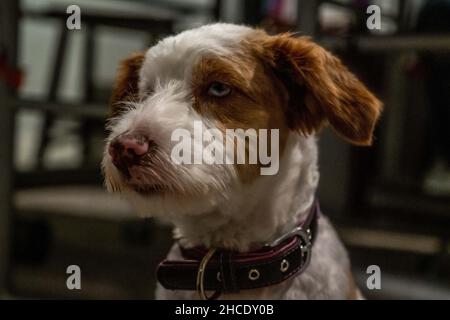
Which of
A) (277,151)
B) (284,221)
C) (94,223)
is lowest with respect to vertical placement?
(94,223)

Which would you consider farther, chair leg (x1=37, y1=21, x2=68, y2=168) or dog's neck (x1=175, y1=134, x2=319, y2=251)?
chair leg (x1=37, y1=21, x2=68, y2=168)

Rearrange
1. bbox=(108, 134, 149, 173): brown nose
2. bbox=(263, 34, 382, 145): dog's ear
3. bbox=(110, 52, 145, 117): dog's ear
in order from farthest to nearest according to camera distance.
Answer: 1. bbox=(110, 52, 145, 117): dog's ear
2. bbox=(263, 34, 382, 145): dog's ear
3. bbox=(108, 134, 149, 173): brown nose

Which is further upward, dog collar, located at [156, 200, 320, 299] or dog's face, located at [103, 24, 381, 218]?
dog's face, located at [103, 24, 381, 218]

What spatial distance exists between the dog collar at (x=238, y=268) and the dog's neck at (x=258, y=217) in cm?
2

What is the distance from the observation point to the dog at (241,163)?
31.1 inches

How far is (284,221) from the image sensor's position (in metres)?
0.91

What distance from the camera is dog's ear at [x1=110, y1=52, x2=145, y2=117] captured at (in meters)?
0.97

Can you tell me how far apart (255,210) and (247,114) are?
145mm
